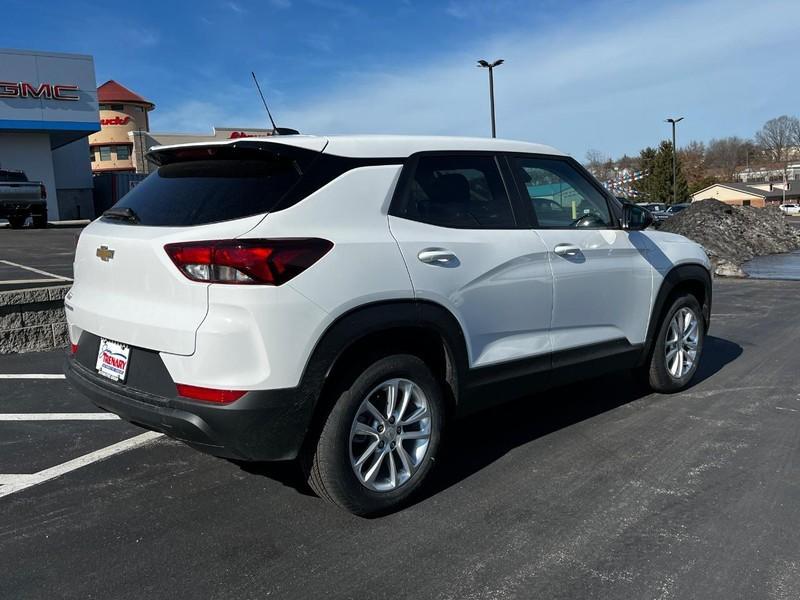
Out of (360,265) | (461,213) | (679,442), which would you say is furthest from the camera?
(679,442)

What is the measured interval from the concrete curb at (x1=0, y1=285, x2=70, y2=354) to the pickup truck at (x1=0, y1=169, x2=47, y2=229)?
56.5 feet

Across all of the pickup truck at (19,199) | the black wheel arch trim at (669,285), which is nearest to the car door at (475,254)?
the black wheel arch trim at (669,285)

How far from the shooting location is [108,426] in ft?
15.4

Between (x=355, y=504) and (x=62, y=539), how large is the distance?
1327 millimetres

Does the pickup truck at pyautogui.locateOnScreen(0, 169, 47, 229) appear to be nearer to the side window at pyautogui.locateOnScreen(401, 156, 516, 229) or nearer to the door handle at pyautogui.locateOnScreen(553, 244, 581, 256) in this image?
the side window at pyautogui.locateOnScreen(401, 156, 516, 229)

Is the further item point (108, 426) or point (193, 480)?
point (108, 426)

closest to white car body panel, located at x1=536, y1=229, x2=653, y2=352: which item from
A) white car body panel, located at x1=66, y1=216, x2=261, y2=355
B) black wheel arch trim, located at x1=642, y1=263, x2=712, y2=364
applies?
black wheel arch trim, located at x1=642, y1=263, x2=712, y2=364

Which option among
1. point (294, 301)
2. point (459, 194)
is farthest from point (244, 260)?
point (459, 194)

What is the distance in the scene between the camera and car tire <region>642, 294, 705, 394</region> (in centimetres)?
518

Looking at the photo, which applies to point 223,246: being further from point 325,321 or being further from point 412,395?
point 412,395

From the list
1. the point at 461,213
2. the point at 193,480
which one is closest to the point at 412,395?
the point at 461,213

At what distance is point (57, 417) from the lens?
4.88 metres

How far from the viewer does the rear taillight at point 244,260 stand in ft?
9.45

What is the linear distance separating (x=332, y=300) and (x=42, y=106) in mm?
33276
